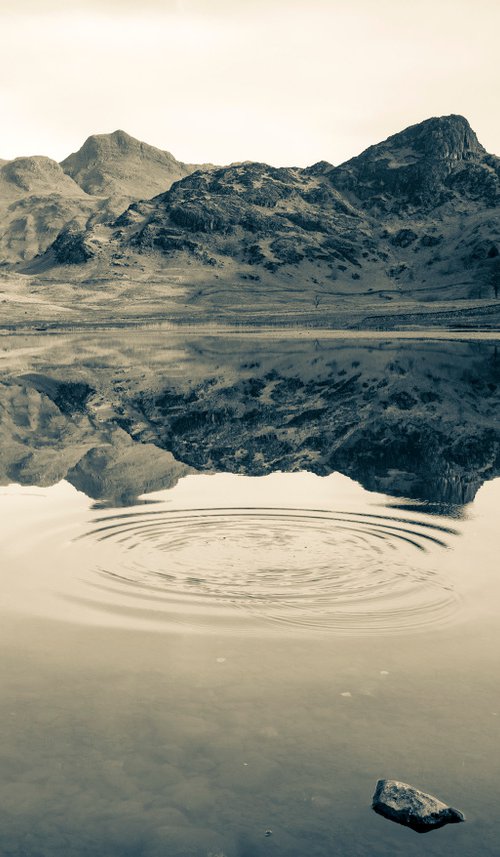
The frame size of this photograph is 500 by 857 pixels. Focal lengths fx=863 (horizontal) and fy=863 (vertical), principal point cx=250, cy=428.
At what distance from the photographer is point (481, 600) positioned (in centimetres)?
1450

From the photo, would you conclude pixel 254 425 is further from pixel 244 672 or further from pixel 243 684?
pixel 243 684

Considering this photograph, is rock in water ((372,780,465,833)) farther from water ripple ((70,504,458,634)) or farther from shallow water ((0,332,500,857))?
water ripple ((70,504,458,634))

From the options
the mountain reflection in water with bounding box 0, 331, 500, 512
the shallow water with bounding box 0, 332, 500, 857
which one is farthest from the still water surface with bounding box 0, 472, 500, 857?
the mountain reflection in water with bounding box 0, 331, 500, 512

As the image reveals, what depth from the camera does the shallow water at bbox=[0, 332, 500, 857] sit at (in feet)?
26.6

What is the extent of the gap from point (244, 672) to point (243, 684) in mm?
378

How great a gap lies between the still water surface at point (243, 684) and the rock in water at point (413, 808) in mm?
94

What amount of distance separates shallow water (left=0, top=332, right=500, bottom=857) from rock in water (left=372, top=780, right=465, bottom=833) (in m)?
0.11

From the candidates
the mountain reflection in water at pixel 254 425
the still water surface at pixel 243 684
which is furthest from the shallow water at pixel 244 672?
the mountain reflection in water at pixel 254 425

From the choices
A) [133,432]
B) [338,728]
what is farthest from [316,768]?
[133,432]

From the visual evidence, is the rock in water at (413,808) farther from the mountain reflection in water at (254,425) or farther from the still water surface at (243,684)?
the mountain reflection in water at (254,425)

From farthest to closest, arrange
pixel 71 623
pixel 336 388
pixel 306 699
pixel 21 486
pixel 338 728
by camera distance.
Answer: pixel 336 388 → pixel 21 486 → pixel 71 623 → pixel 306 699 → pixel 338 728

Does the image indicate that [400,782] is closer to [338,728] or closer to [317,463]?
[338,728]

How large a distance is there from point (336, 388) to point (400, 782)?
44.3m

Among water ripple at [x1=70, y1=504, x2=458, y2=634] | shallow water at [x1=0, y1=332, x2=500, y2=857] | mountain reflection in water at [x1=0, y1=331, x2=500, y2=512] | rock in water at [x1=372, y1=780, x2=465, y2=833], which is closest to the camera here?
rock in water at [x1=372, y1=780, x2=465, y2=833]
